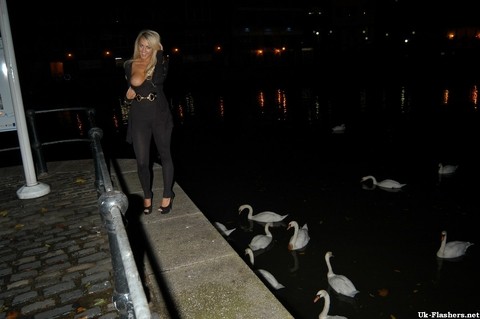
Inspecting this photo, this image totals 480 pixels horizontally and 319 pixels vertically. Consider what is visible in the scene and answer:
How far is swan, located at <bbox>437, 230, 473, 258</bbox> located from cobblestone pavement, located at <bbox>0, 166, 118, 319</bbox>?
5556 millimetres

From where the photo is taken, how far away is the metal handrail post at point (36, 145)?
685 centimetres

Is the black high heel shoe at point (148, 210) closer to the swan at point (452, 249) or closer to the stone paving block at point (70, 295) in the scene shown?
the stone paving block at point (70, 295)

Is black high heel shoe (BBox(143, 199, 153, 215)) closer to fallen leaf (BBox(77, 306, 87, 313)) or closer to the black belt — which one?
the black belt

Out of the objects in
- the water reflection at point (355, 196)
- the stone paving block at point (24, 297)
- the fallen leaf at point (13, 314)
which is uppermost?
the stone paving block at point (24, 297)

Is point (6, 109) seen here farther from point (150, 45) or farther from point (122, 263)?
point (122, 263)

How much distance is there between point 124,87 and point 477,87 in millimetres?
35094

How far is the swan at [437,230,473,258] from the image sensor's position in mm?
6324

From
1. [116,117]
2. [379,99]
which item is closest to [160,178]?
[116,117]

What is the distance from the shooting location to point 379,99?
2688 cm

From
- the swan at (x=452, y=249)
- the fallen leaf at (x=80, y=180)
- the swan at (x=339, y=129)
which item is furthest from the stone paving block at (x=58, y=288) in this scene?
the swan at (x=339, y=129)

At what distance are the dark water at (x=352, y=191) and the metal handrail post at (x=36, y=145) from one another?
3799mm

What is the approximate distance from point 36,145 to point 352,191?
7537 mm

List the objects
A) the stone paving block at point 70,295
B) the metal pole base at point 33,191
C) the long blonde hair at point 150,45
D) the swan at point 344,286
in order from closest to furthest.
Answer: the stone paving block at point 70,295 → the long blonde hair at point 150,45 → the swan at point 344,286 → the metal pole base at point 33,191

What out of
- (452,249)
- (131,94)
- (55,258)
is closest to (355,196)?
(452,249)
